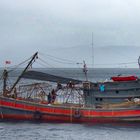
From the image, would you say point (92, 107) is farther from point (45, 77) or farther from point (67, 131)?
point (45, 77)

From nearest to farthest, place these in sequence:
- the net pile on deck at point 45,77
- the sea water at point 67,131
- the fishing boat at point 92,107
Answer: the sea water at point 67,131 < the fishing boat at point 92,107 < the net pile on deck at point 45,77

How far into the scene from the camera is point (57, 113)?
51.6m

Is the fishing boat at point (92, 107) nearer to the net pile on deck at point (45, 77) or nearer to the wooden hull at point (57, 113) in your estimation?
the wooden hull at point (57, 113)

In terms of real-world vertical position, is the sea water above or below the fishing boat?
below

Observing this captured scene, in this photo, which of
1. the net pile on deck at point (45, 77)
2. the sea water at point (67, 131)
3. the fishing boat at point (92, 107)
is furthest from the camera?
the net pile on deck at point (45, 77)

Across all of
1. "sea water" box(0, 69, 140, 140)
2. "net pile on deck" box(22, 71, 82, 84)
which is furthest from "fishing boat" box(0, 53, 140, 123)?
"net pile on deck" box(22, 71, 82, 84)

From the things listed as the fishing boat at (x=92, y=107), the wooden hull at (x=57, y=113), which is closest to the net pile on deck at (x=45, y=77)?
the fishing boat at (x=92, y=107)

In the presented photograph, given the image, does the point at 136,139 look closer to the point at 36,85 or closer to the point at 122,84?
the point at 122,84

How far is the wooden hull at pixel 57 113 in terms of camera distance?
5097 cm

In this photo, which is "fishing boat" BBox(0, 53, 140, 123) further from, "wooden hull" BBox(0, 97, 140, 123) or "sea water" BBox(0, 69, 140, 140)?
"sea water" BBox(0, 69, 140, 140)

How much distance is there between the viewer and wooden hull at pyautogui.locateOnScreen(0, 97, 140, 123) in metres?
51.0

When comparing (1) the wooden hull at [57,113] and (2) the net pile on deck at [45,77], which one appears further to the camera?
(2) the net pile on deck at [45,77]

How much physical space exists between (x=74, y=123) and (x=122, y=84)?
6554 millimetres

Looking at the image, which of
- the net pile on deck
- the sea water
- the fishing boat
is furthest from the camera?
the net pile on deck
